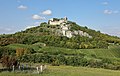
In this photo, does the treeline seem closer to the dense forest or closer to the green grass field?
the dense forest

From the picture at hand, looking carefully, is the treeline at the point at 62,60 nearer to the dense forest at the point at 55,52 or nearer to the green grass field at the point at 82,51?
the dense forest at the point at 55,52

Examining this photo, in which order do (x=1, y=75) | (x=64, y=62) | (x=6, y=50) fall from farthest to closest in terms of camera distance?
(x=6, y=50)
(x=64, y=62)
(x=1, y=75)

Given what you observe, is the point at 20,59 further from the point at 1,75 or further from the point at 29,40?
the point at 29,40

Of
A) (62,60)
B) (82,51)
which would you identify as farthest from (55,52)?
(62,60)

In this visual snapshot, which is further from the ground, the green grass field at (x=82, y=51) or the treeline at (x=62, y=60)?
the green grass field at (x=82, y=51)

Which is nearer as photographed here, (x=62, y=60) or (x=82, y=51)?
(x=62, y=60)

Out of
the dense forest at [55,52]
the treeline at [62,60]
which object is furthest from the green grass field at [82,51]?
the treeline at [62,60]

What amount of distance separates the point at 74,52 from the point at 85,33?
7156 cm

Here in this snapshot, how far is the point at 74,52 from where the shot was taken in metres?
109

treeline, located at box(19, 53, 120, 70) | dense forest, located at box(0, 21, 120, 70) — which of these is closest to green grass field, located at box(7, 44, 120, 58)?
dense forest, located at box(0, 21, 120, 70)

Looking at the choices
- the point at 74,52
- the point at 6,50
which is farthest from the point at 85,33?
the point at 6,50

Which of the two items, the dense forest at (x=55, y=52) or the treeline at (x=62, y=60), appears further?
the dense forest at (x=55, y=52)

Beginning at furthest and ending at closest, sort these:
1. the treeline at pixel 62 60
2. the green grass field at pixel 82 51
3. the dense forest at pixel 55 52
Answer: the green grass field at pixel 82 51
the dense forest at pixel 55 52
the treeline at pixel 62 60

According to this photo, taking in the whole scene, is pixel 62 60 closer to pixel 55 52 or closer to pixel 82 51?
pixel 55 52
